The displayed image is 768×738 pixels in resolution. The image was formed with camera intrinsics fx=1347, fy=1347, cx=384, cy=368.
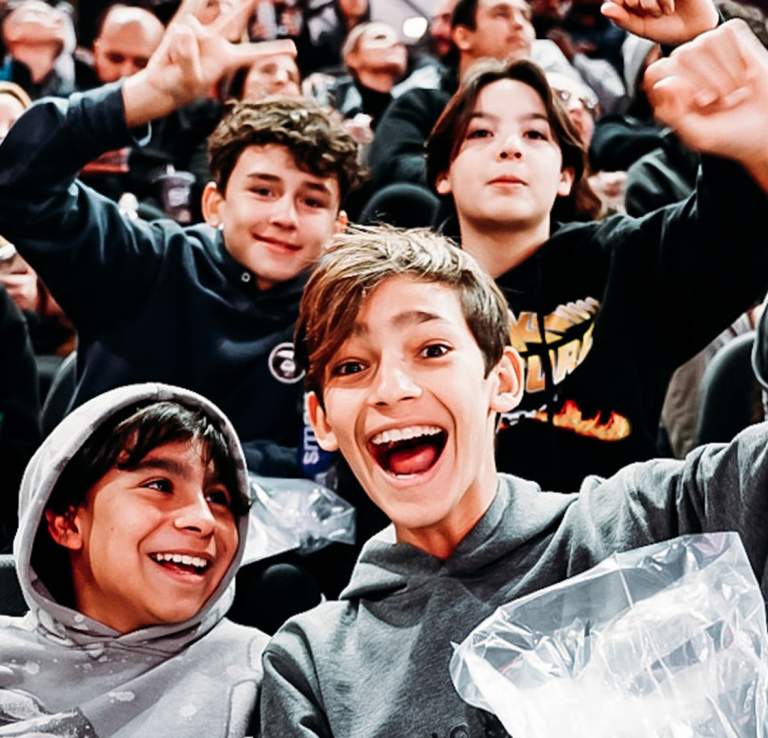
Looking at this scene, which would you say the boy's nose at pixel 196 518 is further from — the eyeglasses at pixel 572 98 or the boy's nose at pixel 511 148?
the eyeglasses at pixel 572 98

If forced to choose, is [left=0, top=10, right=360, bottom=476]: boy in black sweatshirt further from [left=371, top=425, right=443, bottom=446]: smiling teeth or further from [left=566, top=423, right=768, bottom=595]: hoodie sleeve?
[left=566, top=423, right=768, bottom=595]: hoodie sleeve

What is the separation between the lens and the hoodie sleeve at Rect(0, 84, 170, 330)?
7.18 ft

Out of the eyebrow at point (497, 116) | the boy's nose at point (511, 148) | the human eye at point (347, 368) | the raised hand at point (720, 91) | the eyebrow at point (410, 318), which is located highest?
the raised hand at point (720, 91)

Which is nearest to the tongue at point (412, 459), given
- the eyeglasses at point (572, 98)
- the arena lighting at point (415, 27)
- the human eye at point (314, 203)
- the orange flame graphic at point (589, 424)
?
the orange flame graphic at point (589, 424)

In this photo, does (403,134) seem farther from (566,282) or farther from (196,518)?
(196,518)

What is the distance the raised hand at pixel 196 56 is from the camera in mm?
1981

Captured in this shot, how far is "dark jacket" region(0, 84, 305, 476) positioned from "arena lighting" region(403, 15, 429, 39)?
379 cm

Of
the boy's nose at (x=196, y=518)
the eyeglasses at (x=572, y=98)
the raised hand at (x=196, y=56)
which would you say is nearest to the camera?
the boy's nose at (x=196, y=518)

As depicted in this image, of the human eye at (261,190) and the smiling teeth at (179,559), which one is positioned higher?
the human eye at (261,190)

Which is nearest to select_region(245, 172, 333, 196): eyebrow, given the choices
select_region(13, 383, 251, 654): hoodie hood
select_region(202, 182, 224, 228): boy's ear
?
select_region(202, 182, 224, 228): boy's ear

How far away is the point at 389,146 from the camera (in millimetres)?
3691

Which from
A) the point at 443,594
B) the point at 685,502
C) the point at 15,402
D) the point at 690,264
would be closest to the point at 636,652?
the point at 685,502

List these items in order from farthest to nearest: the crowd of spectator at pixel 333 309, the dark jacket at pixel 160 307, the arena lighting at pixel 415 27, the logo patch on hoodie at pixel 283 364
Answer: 1. the arena lighting at pixel 415 27
2. the logo patch on hoodie at pixel 283 364
3. the dark jacket at pixel 160 307
4. the crowd of spectator at pixel 333 309

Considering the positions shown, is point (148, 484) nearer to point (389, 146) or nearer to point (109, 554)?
point (109, 554)
